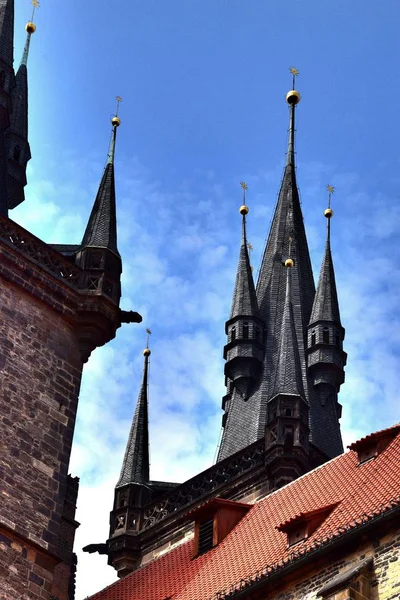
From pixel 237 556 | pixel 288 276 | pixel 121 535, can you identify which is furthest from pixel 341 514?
pixel 288 276

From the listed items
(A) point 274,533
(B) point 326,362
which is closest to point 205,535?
(A) point 274,533

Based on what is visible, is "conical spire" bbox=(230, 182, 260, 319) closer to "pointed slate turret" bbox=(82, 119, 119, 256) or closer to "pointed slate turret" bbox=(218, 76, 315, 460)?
"pointed slate turret" bbox=(218, 76, 315, 460)

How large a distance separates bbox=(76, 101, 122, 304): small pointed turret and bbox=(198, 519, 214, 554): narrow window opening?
3.52 m

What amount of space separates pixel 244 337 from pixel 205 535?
37.8ft

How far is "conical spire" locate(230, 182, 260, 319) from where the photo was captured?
32.0 meters

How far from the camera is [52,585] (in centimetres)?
1923

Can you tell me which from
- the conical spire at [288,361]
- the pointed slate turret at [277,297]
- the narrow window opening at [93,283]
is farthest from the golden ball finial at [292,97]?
the narrow window opening at [93,283]

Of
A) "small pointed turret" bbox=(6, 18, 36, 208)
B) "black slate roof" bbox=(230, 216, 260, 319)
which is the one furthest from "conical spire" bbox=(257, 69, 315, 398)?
"small pointed turret" bbox=(6, 18, 36, 208)

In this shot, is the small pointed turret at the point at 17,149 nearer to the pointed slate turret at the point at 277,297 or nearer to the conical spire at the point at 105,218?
the conical spire at the point at 105,218

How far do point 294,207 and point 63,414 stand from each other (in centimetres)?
1675

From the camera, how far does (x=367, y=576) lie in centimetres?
1478

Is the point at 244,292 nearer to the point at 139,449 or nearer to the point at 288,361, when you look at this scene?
the point at 288,361

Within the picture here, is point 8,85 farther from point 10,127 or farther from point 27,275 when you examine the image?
point 27,275

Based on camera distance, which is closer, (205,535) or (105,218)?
(205,535)
